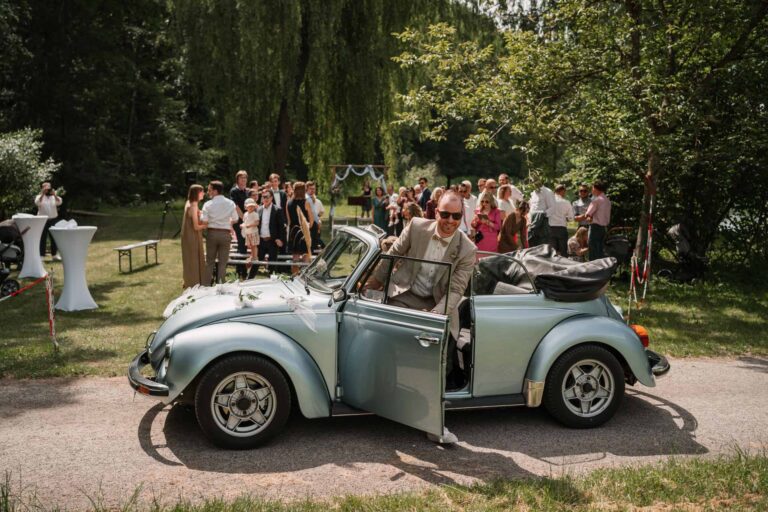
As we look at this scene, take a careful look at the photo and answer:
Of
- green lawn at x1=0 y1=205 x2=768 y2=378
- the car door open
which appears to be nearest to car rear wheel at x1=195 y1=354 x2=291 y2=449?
the car door open

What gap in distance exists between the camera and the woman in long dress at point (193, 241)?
37.8ft

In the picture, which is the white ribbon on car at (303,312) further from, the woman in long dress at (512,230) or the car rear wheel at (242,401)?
the woman in long dress at (512,230)

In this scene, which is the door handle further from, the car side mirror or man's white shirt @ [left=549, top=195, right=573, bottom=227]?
man's white shirt @ [left=549, top=195, right=573, bottom=227]

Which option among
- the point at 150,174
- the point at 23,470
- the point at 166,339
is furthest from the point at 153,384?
the point at 150,174

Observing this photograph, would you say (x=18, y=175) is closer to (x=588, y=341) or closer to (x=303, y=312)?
(x=303, y=312)

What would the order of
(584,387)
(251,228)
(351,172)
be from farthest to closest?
(351,172) < (251,228) < (584,387)

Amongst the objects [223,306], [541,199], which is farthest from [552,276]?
[541,199]

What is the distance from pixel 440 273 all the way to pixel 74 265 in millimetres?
7864

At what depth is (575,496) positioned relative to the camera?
473cm

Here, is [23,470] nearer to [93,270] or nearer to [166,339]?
[166,339]

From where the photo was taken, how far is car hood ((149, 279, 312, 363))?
584 centimetres

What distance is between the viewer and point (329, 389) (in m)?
5.77

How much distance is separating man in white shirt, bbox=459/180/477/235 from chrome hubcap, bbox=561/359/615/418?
615 centimetres

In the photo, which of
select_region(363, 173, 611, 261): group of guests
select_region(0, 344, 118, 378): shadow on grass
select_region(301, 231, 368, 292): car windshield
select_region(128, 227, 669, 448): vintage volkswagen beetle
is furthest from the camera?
select_region(363, 173, 611, 261): group of guests
